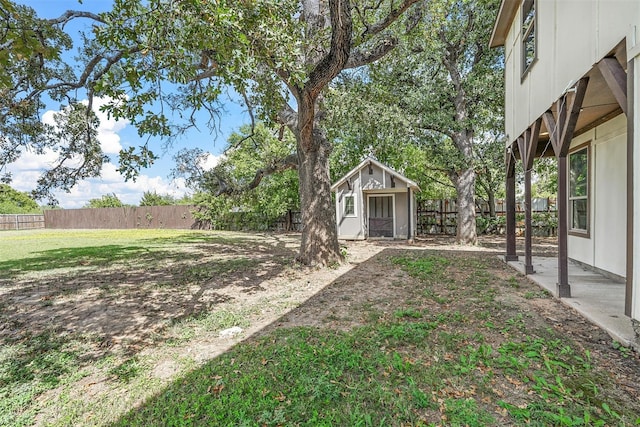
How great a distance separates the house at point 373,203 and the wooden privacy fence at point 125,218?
13644 millimetres

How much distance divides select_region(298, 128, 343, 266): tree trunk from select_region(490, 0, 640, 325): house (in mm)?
4087

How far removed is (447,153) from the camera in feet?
37.7

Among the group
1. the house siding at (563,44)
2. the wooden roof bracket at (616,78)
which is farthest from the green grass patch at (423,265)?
the wooden roof bracket at (616,78)

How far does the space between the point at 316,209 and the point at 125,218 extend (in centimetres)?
2488

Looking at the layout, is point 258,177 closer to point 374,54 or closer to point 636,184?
point 374,54

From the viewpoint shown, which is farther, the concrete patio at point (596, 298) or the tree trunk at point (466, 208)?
the tree trunk at point (466, 208)

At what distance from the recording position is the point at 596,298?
165 inches

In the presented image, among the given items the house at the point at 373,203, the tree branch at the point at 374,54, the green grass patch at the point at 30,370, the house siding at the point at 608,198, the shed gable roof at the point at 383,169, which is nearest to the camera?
the green grass patch at the point at 30,370

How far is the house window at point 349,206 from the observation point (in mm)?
14373

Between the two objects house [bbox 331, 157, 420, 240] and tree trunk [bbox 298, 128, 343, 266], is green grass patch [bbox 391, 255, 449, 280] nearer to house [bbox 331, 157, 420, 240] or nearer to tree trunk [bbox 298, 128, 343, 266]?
tree trunk [bbox 298, 128, 343, 266]

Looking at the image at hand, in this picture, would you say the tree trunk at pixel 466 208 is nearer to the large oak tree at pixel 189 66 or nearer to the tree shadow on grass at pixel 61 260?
the large oak tree at pixel 189 66

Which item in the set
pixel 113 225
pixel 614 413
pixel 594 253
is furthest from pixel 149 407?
pixel 113 225

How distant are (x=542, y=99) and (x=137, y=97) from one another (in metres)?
6.62

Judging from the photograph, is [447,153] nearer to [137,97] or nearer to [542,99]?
[542,99]
